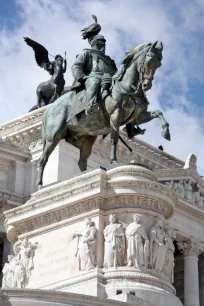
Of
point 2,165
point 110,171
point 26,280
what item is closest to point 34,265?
point 26,280

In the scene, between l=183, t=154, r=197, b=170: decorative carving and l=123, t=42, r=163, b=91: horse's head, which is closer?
l=123, t=42, r=163, b=91: horse's head

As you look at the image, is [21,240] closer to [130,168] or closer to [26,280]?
[26,280]

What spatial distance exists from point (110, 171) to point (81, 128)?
2118 mm

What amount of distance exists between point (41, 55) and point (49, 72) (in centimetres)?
97

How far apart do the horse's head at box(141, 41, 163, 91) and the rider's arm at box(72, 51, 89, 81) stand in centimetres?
172

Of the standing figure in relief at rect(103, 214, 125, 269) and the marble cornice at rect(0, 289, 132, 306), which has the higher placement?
the standing figure in relief at rect(103, 214, 125, 269)

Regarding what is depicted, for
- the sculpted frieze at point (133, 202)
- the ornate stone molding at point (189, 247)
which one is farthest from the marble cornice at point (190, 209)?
the sculpted frieze at point (133, 202)

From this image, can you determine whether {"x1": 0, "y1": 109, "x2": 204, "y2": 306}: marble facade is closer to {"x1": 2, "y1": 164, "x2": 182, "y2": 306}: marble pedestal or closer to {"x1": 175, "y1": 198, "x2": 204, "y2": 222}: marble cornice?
{"x1": 2, "y1": 164, "x2": 182, "y2": 306}: marble pedestal

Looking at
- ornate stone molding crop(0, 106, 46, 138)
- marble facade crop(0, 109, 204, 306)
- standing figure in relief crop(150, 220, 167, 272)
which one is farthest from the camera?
ornate stone molding crop(0, 106, 46, 138)

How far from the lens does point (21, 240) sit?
27.2 metres

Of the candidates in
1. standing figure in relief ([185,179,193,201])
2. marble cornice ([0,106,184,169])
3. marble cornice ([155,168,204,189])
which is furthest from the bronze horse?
standing figure in relief ([185,179,193,201])

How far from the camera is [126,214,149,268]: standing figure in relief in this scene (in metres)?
25.0

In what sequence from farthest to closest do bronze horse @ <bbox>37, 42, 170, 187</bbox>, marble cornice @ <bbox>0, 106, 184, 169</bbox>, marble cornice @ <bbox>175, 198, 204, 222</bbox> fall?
1. marble cornice @ <bbox>175, 198, 204, 222</bbox>
2. marble cornice @ <bbox>0, 106, 184, 169</bbox>
3. bronze horse @ <bbox>37, 42, 170, 187</bbox>

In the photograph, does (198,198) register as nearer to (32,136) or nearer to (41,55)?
(32,136)
